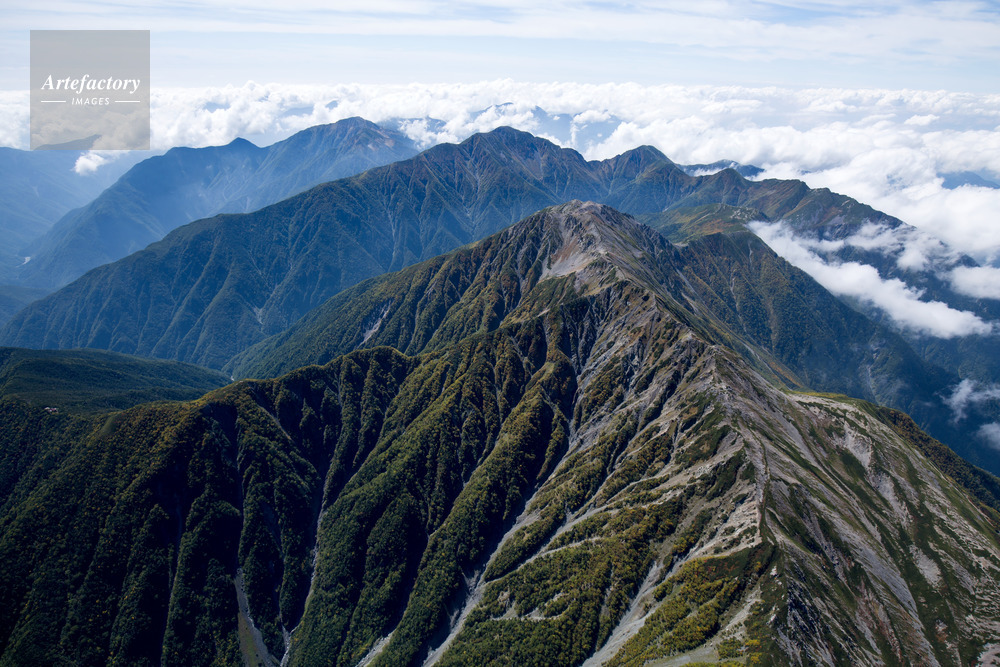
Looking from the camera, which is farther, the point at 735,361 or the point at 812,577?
the point at 735,361

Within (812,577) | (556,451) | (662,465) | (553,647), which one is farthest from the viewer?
(556,451)

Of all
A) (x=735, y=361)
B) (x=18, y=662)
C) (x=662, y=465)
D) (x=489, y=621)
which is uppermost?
(x=735, y=361)

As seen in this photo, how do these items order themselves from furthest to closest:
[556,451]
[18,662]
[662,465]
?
[556,451] → [662,465] → [18,662]

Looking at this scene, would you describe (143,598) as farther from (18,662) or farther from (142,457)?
(142,457)

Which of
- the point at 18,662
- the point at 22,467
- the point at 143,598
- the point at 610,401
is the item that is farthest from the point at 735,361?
the point at 22,467

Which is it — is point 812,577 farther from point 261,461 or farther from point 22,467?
point 22,467

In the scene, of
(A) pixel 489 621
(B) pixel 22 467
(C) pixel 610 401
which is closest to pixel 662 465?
(C) pixel 610 401

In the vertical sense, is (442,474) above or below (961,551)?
below
